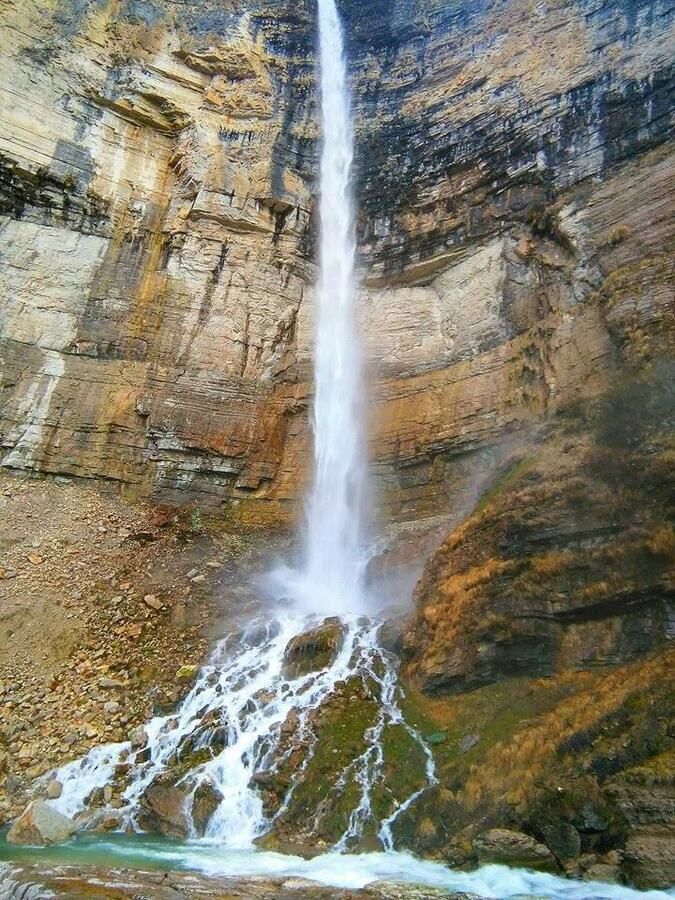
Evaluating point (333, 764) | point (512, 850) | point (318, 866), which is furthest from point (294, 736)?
point (512, 850)

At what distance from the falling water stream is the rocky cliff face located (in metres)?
1.34

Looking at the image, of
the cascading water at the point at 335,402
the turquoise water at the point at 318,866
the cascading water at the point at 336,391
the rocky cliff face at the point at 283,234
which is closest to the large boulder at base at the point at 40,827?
the turquoise water at the point at 318,866

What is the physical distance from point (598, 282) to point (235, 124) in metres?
14.9

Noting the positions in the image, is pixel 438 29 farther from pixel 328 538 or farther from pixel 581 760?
pixel 581 760

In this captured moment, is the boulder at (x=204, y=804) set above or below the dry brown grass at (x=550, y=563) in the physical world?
below

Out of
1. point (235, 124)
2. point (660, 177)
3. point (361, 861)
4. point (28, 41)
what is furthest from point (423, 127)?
point (361, 861)

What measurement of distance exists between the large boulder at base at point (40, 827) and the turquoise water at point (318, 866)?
0.20 meters

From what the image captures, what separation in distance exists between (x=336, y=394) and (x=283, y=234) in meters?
6.17

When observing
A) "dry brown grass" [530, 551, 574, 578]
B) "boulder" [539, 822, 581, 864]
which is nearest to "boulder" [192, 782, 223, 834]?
"boulder" [539, 822, 581, 864]

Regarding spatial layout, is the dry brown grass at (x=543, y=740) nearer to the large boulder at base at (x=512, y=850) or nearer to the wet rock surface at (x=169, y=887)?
the large boulder at base at (x=512, y=850)

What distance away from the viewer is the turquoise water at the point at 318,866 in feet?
20.2

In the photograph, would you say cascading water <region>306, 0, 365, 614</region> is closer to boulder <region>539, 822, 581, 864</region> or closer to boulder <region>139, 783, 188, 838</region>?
boulder <region>139, 783, 188, 838</region>

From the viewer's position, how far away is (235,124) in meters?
22.7

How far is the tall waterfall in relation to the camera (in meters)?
17.2
